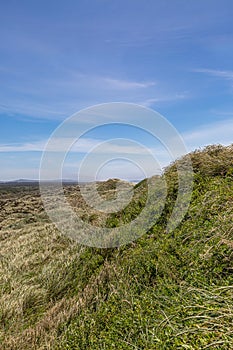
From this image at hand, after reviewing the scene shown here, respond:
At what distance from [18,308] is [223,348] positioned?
3.80 m

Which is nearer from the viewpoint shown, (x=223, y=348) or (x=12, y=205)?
(x=223, y=348)

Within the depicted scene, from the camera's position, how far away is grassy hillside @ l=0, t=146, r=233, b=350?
2986 mm

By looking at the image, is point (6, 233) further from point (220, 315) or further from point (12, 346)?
point (220, 315)

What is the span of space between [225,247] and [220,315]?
1.09 metres

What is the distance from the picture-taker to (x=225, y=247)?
147 inches

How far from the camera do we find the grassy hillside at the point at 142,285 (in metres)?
2.99

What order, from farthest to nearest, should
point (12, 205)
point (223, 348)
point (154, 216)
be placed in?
point (12, 205) → point (154, 216) → point (223, 348)

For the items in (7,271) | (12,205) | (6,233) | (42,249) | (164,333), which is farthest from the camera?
(12,205)

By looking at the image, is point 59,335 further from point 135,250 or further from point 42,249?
point 42,249

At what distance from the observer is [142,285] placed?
418cm

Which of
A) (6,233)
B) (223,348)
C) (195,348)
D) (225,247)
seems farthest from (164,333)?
(6,233)

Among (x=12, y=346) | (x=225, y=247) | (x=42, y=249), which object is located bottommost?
(x=12, y=346)

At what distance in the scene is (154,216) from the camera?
5852 millimetres

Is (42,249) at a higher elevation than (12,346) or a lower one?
higher
